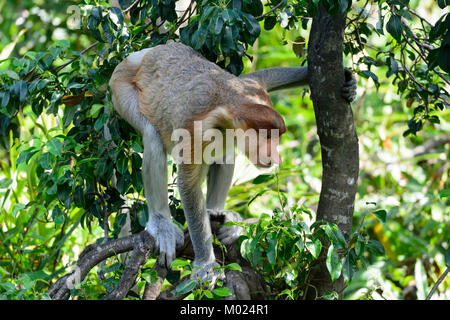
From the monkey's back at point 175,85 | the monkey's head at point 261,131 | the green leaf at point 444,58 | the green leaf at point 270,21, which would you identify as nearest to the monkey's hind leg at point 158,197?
the monkey's back at point 175,85

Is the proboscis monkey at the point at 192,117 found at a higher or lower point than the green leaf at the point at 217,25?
lower

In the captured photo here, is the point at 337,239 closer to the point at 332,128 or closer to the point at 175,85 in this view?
the point at 332,128

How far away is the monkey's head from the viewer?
117 inches

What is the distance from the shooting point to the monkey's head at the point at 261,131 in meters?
2.97

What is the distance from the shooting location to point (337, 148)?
3197mm

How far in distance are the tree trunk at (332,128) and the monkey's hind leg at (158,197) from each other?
36.1 inches

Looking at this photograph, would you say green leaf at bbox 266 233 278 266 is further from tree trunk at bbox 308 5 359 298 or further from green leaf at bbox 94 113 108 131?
green leaf at bbox 94 113 108 131

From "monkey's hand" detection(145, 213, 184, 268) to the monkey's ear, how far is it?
891mm

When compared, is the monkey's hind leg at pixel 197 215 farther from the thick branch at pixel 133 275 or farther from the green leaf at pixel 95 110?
the green leaf at pixel 95 110

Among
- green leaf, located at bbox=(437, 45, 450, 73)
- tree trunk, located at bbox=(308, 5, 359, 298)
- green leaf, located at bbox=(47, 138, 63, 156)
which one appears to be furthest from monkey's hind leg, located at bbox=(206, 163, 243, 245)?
green leaf, located at bbox=(437, 45, 450, 73)

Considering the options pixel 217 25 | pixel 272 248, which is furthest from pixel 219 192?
pixel 217 25

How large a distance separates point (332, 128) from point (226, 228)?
99 cm
